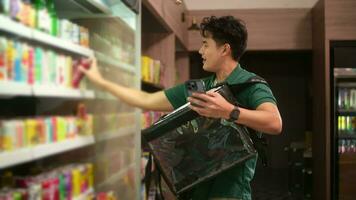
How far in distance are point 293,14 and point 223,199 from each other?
14.8 feet

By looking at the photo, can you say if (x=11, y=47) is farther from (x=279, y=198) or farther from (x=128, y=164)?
(x=279, y=198)

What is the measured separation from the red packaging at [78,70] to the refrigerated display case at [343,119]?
373cm

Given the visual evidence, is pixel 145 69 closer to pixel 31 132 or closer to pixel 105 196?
pixel 105 196

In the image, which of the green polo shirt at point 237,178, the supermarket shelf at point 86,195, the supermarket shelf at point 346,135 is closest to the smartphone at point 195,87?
the green polo shirt at point 237,178

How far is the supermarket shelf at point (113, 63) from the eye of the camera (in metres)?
2.35

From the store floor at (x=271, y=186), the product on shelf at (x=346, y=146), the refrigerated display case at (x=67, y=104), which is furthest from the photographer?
the store floor at (x=271, y=186)

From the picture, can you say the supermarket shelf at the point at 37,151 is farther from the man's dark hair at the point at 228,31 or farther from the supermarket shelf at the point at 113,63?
the man's dark hair at the point at 228,31

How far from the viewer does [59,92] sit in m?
1.87

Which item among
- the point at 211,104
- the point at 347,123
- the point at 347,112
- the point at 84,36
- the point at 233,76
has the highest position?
the point at 84,36

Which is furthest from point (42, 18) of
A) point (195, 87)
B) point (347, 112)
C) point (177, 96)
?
point (347, 112)

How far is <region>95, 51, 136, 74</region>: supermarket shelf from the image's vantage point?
7.71 feet

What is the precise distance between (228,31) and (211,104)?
1.70 feet

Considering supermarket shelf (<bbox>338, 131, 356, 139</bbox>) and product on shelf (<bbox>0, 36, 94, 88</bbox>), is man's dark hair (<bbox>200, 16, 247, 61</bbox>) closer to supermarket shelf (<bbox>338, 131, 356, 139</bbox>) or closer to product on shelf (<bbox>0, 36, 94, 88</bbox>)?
product on shelf (<bbox>0, 36, 94, 88</bbox>)

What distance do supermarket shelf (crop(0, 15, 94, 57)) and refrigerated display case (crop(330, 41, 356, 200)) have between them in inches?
147
